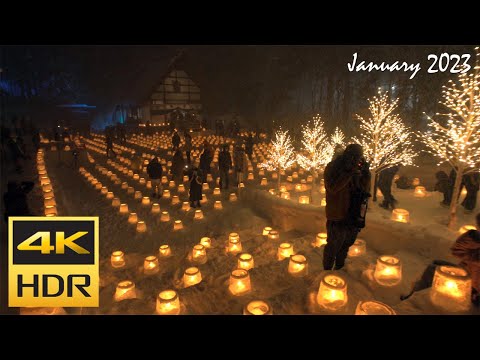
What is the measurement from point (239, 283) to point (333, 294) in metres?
1.53

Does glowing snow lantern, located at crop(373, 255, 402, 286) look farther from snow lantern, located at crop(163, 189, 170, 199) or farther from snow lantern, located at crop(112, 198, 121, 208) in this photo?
snow lantern, located at crop(112, 198, 121, 208)

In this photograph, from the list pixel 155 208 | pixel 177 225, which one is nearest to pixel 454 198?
pixel 177 225

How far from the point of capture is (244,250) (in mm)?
7281

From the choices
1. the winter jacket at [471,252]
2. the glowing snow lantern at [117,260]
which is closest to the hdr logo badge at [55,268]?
the glowing snow lantern at [117,260]

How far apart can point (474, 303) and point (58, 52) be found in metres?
56.3

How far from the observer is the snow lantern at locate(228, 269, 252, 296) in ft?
14.6

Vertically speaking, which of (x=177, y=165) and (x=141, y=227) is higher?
(x=177, y=165)

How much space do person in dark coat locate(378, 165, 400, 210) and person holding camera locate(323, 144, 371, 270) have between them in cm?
428

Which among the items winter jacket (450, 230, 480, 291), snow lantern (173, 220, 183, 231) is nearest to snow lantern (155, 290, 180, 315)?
winter jacket (450, 230, 480, 291)

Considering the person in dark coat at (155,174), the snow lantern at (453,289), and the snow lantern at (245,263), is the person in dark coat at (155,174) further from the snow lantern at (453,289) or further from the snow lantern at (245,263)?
the snow lantern at (453,289)

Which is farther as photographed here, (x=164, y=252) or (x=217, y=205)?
(x=217, y=205)

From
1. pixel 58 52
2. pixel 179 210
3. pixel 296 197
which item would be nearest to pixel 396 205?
pixel 296 197

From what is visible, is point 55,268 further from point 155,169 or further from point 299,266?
point 155,169

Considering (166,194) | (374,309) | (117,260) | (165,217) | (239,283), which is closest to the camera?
(374,309)
